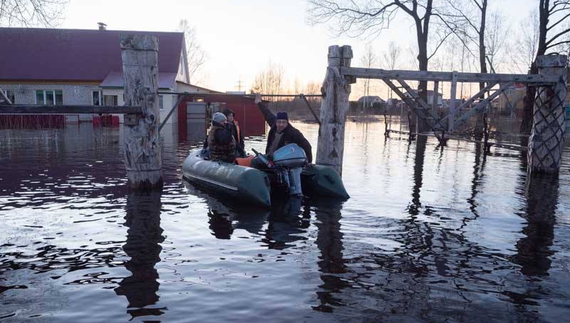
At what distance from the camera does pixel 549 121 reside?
40.9 feet

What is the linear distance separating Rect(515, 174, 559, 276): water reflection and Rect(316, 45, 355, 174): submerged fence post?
4.02 metres

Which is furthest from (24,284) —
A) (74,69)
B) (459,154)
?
(74,69)

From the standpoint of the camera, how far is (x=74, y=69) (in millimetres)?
36312

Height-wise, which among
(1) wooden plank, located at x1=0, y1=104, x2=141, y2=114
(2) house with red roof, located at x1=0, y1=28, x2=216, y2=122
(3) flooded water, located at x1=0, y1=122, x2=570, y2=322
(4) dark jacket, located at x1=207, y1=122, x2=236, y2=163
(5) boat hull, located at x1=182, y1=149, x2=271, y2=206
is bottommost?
(3) flooded water, located at x1=0, y1=122, x2=570, y2=322

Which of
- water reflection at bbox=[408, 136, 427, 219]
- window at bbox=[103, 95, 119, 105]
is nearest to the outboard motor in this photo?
water reflection at bbox=[408, 136, 427, 219]

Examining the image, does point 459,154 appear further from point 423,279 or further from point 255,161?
point 423,279

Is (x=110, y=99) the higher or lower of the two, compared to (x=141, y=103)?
higher

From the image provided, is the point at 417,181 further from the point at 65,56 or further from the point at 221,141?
the point at 65,56

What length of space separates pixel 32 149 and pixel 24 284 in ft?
45.4

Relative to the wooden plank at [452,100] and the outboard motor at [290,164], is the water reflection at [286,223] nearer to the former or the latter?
the outboard motor at [290,164]

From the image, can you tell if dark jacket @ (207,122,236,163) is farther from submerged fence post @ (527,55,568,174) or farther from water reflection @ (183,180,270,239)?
submerged fence post @ (527,55,568,174)

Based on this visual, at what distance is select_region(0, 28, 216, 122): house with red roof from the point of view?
35.2 metres

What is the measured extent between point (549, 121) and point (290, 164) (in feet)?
25.0

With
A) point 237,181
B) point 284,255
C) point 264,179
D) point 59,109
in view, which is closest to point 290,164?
point 264,179
